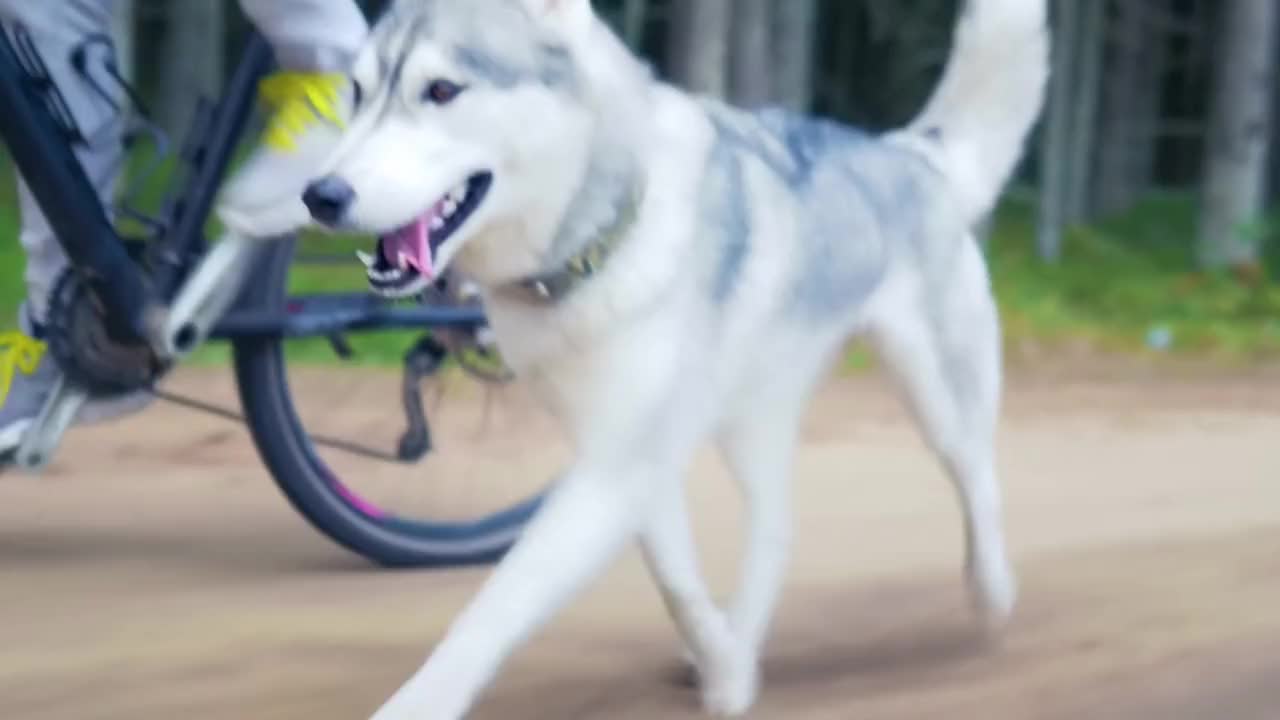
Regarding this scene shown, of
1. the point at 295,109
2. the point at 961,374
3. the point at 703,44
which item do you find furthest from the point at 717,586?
the point at 703,44

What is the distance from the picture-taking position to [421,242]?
7.84 ft

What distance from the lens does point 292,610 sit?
3564mm

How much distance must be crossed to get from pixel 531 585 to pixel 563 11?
74cm

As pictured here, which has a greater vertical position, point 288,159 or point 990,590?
point 288,159

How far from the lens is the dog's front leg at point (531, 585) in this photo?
241cm

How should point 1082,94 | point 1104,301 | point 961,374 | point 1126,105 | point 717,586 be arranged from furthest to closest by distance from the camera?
point 1126,105
point 1082,94
point 1104,301
point 717,586
point 961,374

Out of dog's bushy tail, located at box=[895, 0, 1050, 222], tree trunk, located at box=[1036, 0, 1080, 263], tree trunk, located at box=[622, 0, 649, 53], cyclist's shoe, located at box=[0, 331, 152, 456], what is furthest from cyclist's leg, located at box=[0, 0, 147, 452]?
tree trunk, located at box=[622, 0, 649, 53]

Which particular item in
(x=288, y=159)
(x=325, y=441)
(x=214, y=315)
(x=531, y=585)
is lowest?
(x=325, y=441)

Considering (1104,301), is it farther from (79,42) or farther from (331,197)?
(331,197)

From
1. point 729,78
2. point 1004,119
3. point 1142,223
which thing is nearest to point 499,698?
point 1004,119

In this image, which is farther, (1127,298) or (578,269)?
(1127,298)

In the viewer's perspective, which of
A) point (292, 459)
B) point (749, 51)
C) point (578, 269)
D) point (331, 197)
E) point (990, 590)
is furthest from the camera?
point (749, 51)

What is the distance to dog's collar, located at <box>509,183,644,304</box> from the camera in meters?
2.53

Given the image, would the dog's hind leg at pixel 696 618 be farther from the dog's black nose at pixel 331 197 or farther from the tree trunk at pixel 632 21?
the tree trunk at pixel 632 21
